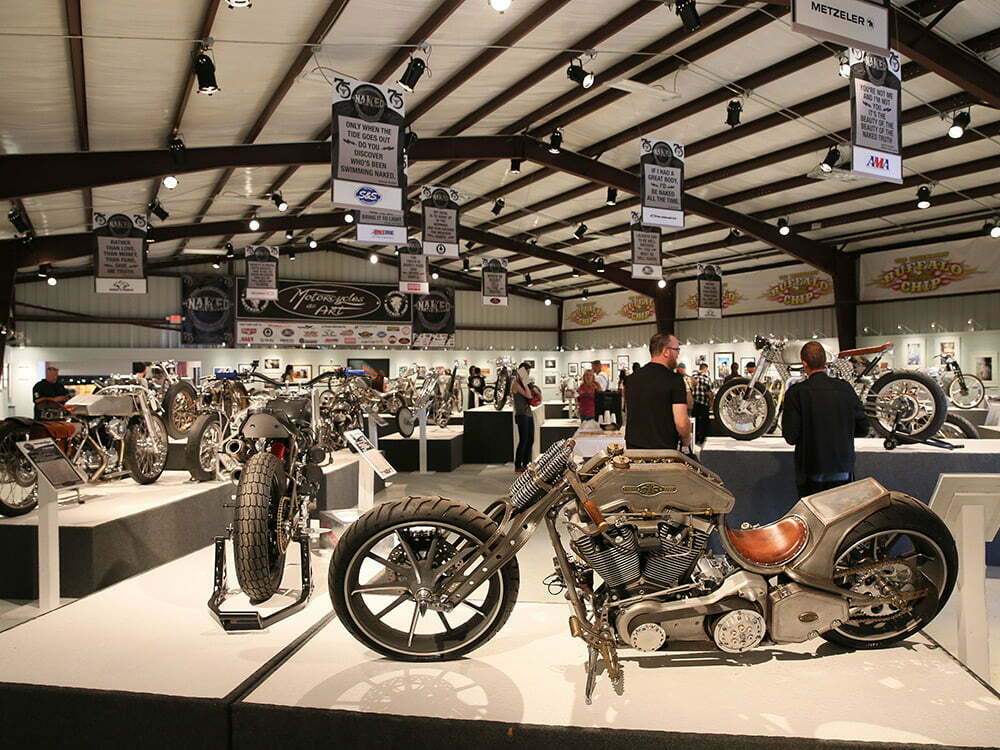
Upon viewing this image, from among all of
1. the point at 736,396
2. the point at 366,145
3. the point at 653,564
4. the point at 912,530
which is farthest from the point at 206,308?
the point at 912,530

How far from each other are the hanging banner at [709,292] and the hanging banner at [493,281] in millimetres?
4811

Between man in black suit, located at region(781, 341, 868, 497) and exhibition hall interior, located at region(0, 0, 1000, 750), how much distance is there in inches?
1.0

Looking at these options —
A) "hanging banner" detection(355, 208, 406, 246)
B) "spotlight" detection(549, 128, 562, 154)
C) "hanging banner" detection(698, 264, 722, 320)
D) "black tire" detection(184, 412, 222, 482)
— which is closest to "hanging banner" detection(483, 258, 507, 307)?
"hanging banner" detection(698, 264, 722, 320)

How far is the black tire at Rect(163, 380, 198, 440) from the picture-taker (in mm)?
7312

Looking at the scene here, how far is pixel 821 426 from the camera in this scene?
4.44m

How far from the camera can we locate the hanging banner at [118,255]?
11625mm

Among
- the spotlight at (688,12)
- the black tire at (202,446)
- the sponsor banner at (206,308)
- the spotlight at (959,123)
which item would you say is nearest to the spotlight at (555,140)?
the spotlight at (688,12)

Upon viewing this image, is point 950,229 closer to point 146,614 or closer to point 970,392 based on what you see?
point 970,392

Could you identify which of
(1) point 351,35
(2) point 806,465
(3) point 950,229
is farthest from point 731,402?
(3) point 950,229

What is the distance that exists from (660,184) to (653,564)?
8.03 metres

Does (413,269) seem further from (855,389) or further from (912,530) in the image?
(912,530)

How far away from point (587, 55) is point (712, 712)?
8365 millimetres

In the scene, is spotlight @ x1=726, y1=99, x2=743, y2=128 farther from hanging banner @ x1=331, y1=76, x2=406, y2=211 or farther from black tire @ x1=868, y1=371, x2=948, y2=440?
black tire @ x1=868, y1=371, x2=948, y2=440

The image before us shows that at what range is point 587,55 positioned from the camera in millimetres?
8766
